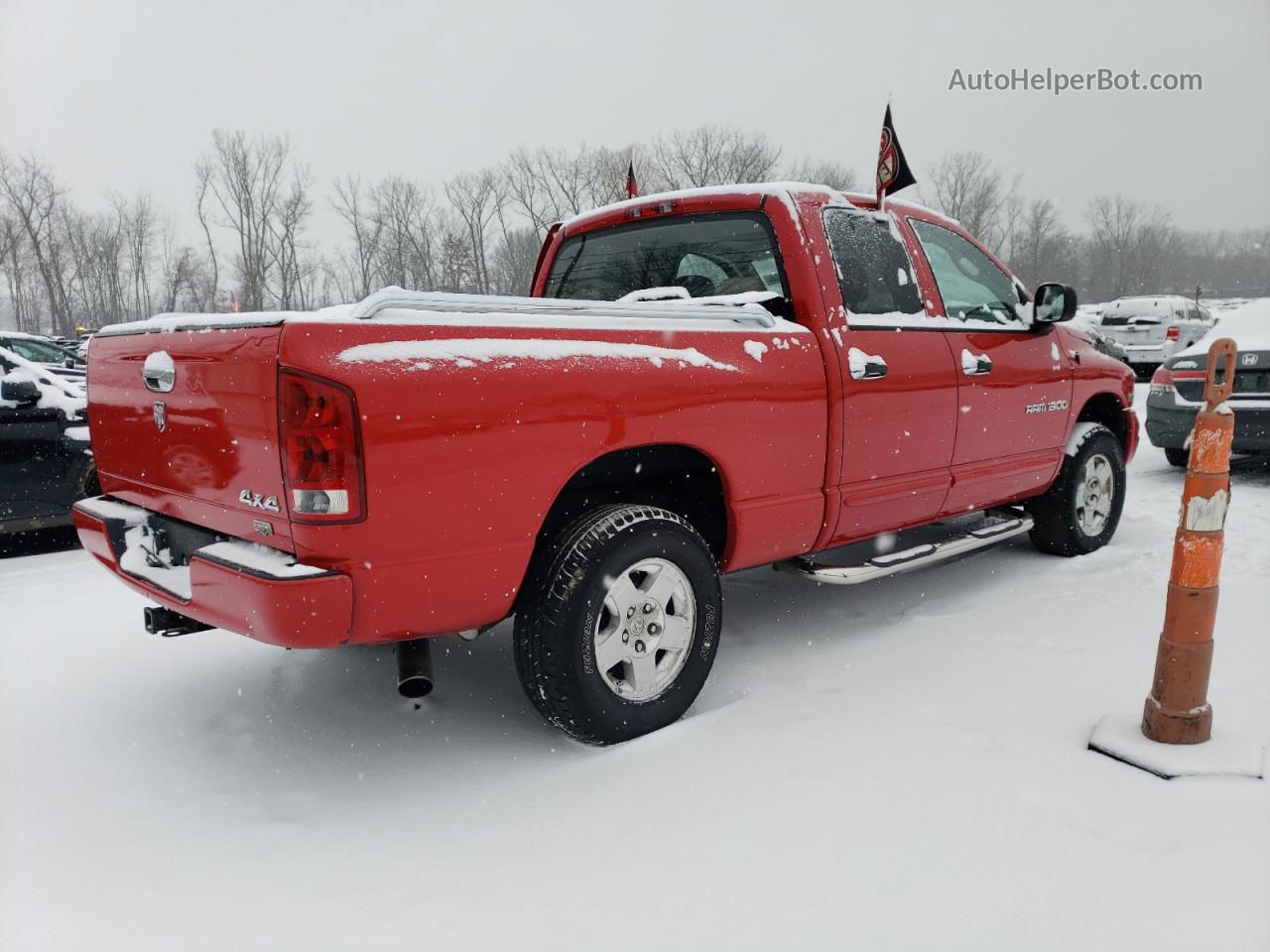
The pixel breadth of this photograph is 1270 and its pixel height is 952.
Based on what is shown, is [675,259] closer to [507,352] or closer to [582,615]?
[507,352]

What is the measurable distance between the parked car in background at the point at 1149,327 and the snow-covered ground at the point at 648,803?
1681 cm

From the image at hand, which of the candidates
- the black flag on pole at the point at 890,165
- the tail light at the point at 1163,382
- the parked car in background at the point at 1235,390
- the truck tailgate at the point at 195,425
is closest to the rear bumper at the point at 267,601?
the truck tailgate at the point at 195,425

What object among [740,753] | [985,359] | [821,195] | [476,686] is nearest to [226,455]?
[476,686]

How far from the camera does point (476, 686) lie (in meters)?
3.58

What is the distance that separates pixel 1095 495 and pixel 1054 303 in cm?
140

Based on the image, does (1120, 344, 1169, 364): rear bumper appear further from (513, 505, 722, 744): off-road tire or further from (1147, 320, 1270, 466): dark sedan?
(513, 505, 722, 744): off-road tire

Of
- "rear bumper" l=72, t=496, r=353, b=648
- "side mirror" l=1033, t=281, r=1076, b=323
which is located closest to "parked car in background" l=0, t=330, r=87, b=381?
"rear bumper" l=72, t=496, r=353, b=648

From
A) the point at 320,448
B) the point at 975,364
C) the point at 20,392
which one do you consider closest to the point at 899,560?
the point at 975,364

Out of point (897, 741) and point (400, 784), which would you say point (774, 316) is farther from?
point (400, 784)

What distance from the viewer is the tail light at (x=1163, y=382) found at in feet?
24.5

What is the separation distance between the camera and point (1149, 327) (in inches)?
739

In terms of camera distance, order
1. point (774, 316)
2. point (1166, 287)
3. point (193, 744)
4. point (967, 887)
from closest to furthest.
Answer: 1. point (967, 887)
2. point (193, 744)
3. point (774, 316)
4. point (1166, 287)

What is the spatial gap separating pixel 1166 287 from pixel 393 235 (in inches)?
2557

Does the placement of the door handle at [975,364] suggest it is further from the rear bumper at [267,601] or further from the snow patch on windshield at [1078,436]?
the rear bumper at [267,601]
